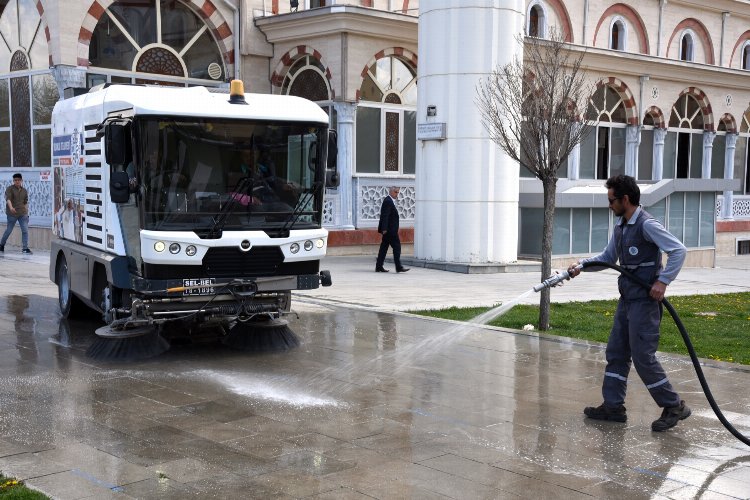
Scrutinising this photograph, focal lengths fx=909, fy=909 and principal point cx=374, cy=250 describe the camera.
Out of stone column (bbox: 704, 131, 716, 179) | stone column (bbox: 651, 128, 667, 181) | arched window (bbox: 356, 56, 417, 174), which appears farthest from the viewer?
stone column (bbox: 704, 131, 716, 179)

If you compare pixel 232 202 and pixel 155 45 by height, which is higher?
pixel 155 45

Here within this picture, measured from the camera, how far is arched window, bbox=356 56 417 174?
75.6 ft

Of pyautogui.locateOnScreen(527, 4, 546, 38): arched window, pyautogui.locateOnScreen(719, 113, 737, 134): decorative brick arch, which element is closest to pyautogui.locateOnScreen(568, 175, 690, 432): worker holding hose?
pyautogui.locateOnScreen(527, 4, 546, 38): arched window

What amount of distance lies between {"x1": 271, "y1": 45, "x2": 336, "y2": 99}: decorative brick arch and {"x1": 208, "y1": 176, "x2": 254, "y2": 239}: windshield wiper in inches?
505

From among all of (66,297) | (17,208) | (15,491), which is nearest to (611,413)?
(15,491)

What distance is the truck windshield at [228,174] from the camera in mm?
9273

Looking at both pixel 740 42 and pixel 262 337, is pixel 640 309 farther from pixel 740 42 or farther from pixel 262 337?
pixel 740 42

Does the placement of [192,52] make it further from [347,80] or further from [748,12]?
[748,12]

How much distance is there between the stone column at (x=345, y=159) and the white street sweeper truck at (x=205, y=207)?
38.7 feet

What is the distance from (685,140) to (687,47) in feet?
10.8

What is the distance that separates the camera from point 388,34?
2219 cm

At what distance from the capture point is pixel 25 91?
72.7 feet

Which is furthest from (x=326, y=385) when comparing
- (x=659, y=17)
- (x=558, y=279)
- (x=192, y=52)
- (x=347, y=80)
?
(x=659, y=17)

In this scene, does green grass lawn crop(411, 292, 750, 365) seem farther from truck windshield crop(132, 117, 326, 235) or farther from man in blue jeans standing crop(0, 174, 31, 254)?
man in blue jeans standing crop(0, 174, 31, 254)
